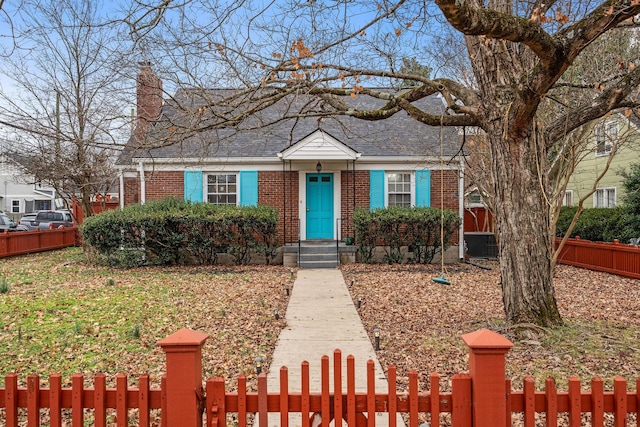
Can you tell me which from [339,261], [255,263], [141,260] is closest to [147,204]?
[141,260]

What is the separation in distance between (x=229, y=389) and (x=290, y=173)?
38.1ft

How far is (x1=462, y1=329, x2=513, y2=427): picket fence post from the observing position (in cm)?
248

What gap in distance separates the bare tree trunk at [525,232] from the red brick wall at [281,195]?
33.9ft

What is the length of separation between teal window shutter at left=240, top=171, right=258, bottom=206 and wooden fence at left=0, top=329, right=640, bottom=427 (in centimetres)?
1329

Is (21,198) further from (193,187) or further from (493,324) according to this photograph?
(493,324)

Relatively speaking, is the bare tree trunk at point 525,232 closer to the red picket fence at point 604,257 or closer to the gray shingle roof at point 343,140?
the red picket fence at point 604,257

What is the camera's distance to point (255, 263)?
1464 centimetres

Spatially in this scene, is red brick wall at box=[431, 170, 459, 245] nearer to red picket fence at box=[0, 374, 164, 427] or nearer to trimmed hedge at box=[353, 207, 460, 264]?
trimmed hedge at box=[353, 207, 460, 264]

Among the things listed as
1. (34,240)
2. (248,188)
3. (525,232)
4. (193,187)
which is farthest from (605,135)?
(34,240)

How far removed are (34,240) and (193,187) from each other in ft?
24.5

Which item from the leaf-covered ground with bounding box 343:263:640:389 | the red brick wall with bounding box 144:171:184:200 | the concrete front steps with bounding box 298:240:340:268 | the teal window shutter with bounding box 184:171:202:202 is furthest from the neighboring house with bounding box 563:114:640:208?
the red brick wall with bounding box 144:171:184:200

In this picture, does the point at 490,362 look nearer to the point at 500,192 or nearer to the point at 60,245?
the point at 500,192

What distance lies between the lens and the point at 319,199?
52.6ft

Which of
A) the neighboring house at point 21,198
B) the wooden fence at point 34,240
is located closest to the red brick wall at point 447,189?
the wooden fence at point 34,240
